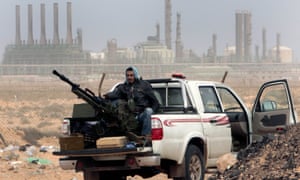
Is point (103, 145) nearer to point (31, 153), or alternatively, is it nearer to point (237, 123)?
point (237, 123)

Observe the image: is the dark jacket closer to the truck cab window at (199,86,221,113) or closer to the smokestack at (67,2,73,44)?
the truck cab window at (199,86,221,113)

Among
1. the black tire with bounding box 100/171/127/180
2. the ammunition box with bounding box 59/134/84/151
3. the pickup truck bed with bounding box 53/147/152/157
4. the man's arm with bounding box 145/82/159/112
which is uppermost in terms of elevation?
the man's arm with bounding box 145/82/159/112

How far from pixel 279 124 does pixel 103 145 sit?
10.7ft

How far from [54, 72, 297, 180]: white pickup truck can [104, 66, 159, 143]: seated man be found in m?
0.21

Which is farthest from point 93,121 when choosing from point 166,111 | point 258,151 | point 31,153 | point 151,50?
point 151,50

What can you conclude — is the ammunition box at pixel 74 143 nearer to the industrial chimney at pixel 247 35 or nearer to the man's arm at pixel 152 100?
the man's arm at pixel 152 100

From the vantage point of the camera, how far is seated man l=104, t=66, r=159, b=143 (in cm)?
1022

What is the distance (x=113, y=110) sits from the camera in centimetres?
1009

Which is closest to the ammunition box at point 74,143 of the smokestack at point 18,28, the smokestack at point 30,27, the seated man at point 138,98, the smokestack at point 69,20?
the seated man at point 138,98

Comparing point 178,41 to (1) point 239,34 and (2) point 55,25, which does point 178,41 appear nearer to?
(1) point 239,34

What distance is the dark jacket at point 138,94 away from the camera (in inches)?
418

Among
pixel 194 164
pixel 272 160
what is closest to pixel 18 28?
pixel 194 164

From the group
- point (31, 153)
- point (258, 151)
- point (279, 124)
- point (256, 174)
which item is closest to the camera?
point (256, 174)

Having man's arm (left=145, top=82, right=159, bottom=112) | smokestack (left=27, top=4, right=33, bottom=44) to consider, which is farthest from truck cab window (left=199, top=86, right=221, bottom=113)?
smokestack (left=27, top=4, right=33, bottom=44)
